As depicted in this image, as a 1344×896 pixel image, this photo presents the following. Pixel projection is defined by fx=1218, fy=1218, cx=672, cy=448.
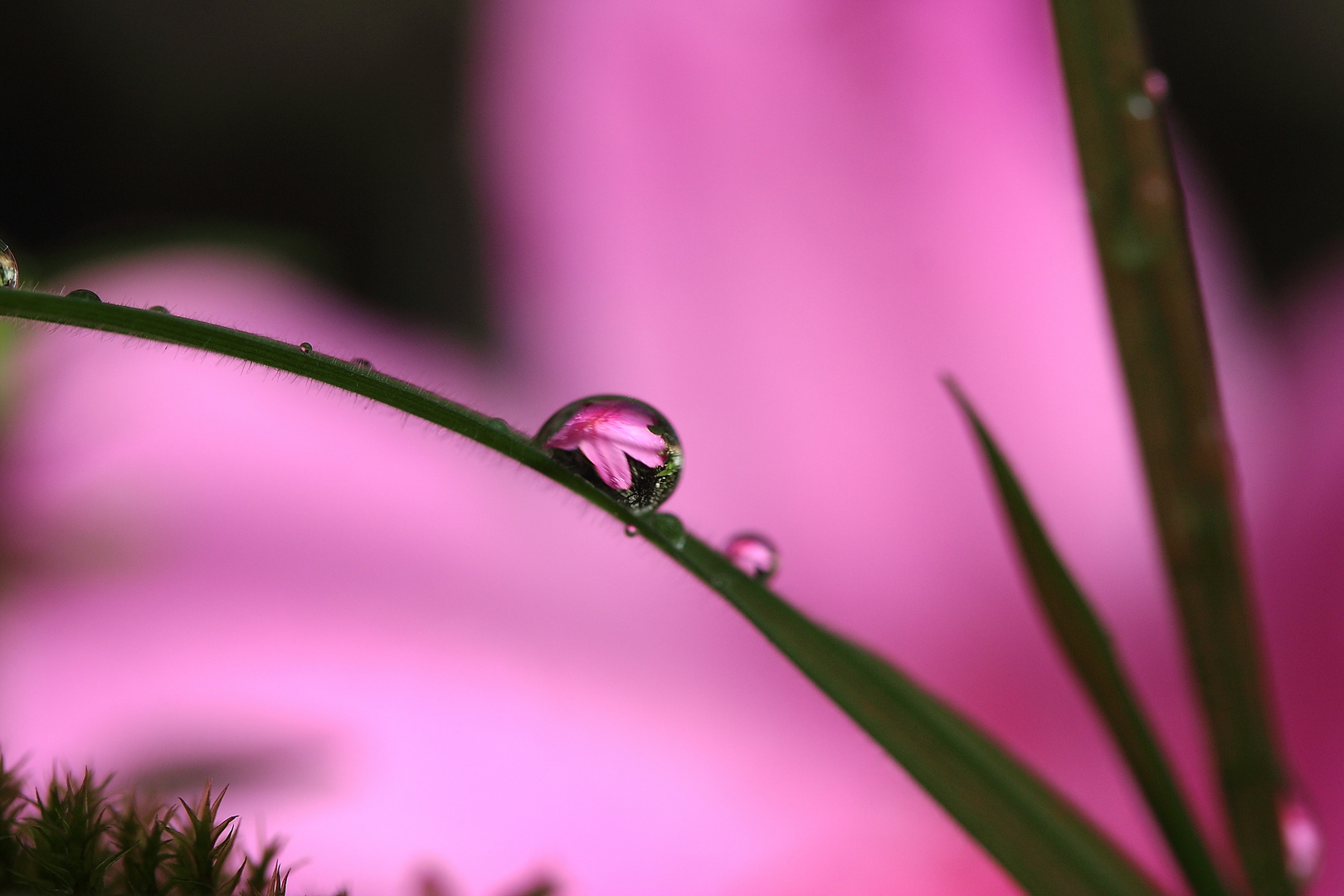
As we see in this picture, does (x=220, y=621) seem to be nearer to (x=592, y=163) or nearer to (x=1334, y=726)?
(x=592, y=163)

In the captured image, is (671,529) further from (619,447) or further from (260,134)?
(260,134)

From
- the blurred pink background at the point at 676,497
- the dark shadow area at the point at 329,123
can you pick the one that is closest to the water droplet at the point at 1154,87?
the blurred pink background at the point at 676,497

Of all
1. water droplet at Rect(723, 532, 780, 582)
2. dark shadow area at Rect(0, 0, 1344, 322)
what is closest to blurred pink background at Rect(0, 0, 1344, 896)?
dark shadow area at Rect(0, 0, 1344, 322)

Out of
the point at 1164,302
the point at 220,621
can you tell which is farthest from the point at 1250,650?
the point at 220,621

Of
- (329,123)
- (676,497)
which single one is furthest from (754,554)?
(329,123)

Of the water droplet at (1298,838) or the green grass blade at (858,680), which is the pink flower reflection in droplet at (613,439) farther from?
the water droplet at (1298,838)

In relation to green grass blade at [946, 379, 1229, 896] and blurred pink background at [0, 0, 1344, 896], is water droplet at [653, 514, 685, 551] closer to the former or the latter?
green grass blade at [946, 379, 1229, 896]
